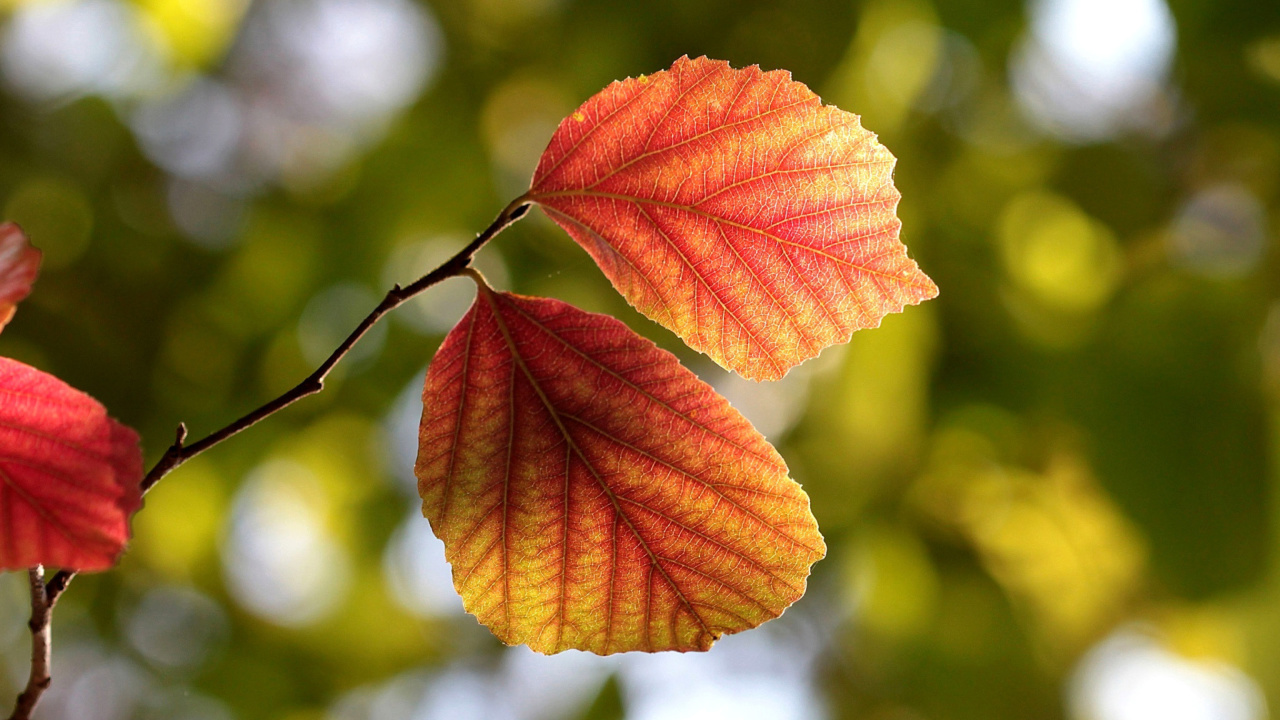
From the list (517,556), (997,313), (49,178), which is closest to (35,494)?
(517,556)

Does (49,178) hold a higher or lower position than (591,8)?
lower

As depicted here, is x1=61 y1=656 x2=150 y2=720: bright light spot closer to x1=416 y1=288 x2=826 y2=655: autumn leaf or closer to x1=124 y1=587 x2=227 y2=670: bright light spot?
x1=124 y1=587 x2=227 y2=670: bright light spot

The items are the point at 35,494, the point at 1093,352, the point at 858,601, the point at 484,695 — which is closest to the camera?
the point at 35,494

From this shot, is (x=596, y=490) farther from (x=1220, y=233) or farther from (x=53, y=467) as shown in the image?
(x=1220, y=233)

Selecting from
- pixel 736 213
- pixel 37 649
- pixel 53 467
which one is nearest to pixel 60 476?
pixel 53 467

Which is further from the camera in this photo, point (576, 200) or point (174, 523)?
point (174, 523)

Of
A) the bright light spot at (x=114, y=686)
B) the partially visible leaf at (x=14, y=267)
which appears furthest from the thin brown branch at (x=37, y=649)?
the bright light spot at (x=114, y=686)

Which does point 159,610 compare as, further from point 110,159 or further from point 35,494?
point 35,494

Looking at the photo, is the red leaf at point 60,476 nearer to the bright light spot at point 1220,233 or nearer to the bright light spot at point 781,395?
the bright light spot at point 781,395
